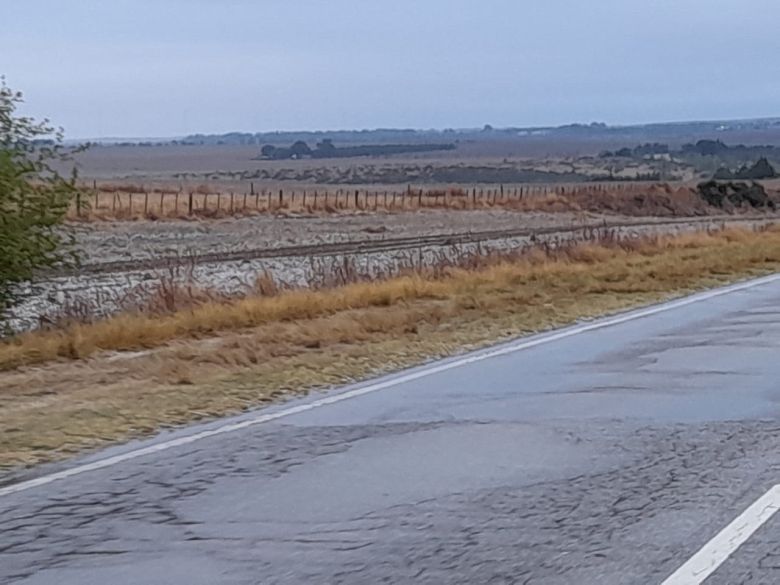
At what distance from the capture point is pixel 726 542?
24.1 feet

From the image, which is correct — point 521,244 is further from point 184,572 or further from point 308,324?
point 184,572

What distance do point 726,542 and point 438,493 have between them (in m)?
1.90

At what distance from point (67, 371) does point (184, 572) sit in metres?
7.62

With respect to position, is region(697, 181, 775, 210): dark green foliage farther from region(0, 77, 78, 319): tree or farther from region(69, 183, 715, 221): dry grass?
region(0, 77, 78, 319): tree

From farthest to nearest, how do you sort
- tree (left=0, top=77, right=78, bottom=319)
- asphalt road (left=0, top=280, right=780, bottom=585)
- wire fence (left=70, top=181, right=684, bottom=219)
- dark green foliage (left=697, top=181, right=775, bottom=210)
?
dark green foliage (left=697, top=181, right=775, bottom=210), wire fence (left=70, top=181, right=684, bottom=219), tree (left=0, top=77, right=78, bottom=319), asphalt road (left=0, top=280, right=780, bottom=585)

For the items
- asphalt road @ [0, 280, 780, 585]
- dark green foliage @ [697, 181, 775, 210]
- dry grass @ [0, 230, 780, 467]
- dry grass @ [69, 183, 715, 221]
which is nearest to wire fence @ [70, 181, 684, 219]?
dry grass @ [69, 183, 715, 221]

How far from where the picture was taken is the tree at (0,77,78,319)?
56.9 ft

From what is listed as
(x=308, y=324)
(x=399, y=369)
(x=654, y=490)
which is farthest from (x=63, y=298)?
(x=654, y=490)

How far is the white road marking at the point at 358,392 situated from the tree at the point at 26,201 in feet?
19.7

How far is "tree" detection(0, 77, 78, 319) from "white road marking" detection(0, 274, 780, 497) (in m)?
6.02

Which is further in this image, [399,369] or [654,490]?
[399,369]

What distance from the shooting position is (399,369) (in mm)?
14055

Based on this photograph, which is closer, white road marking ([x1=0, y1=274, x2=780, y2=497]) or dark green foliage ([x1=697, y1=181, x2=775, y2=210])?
white road marking ([x1=0, y1=274, x2=780, y2=497])

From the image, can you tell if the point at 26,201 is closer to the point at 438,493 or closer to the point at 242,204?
the point at 438,493
